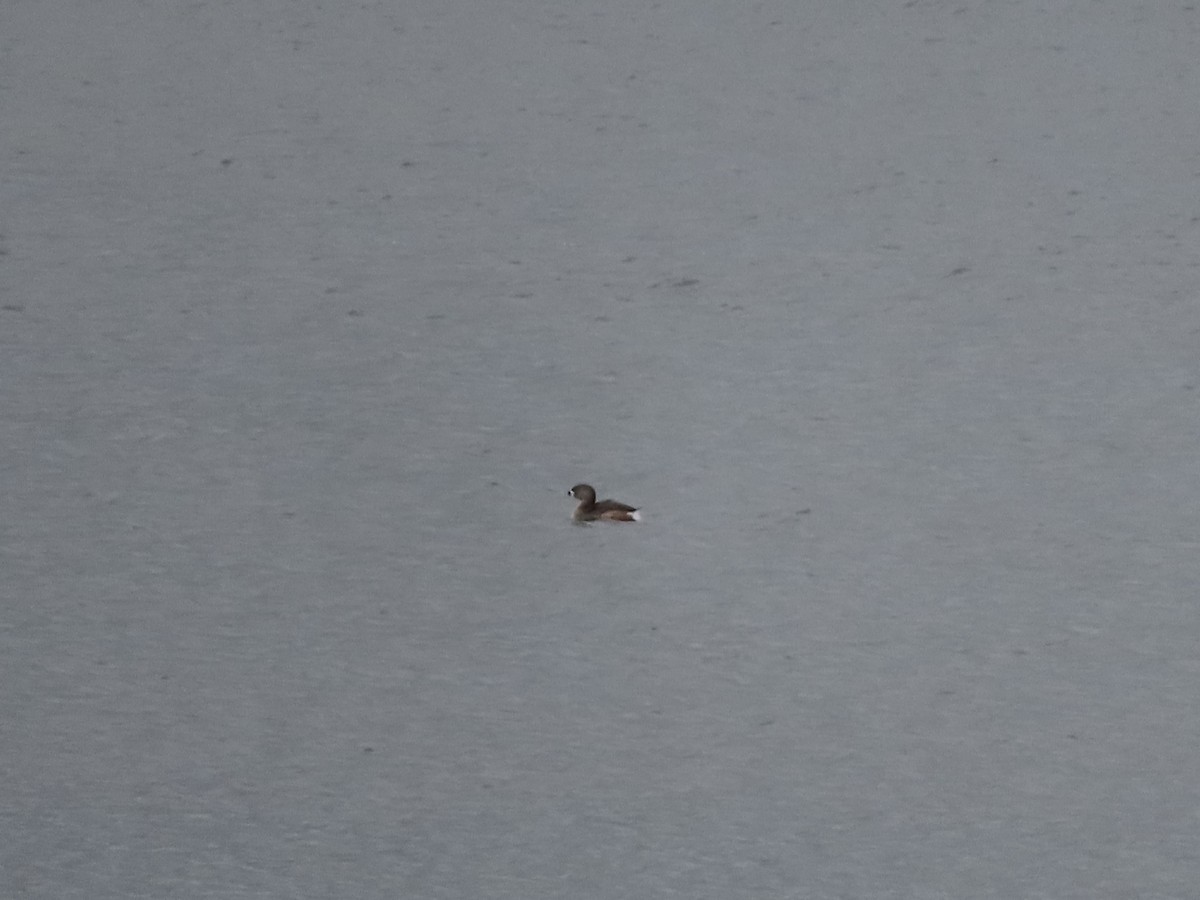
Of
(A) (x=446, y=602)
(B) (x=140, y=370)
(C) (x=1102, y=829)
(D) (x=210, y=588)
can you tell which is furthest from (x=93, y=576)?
(C) (x=1102, y=829)

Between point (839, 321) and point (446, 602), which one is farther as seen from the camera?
point (839, 321)

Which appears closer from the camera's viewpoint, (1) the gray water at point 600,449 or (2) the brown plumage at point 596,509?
(1) the gray water at point 600,449

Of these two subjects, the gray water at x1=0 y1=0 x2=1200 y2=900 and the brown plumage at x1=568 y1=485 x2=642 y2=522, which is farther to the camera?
the brown plumage at x1=568 y1=485 x2=642 y2=522

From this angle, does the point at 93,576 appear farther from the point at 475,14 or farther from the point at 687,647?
the point at 475,14

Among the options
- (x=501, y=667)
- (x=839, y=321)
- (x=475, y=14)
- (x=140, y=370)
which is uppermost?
(x=475, y=14)
